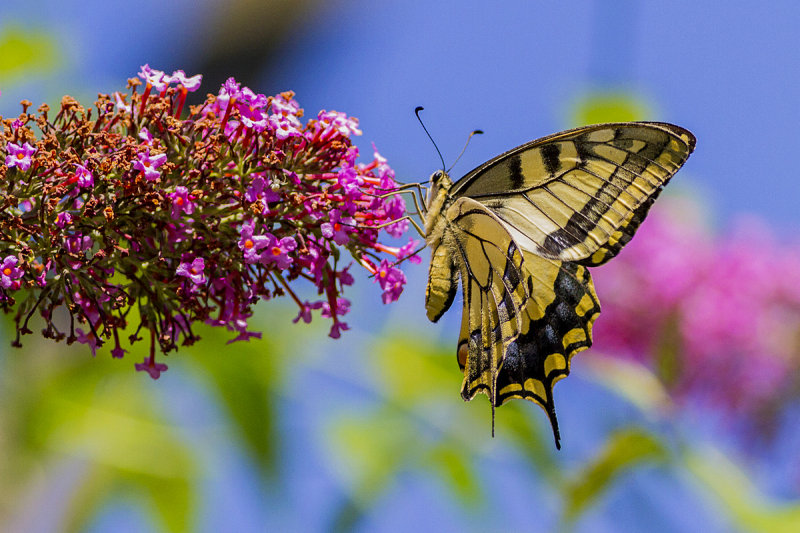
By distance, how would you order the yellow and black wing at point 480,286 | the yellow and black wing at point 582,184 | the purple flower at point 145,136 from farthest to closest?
the yellow and black wing at point 480,286, the yellow and black wing at point 582,184, the purple flower at point 145,136

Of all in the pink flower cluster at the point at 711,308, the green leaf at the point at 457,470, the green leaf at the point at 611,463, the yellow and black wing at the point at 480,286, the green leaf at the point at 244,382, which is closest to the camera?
the yellow and black wing at the point at 480,286

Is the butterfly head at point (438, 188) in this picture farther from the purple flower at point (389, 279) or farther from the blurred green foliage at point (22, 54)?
the blurred green foliage at point (22, 54)

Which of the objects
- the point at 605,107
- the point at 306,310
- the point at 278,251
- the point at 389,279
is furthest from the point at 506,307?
the point at 605,107

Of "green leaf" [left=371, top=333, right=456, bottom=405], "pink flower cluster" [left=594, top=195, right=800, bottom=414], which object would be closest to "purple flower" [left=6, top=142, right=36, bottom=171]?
"green leaf" [left=371, top=333, right=456, bottom=405]

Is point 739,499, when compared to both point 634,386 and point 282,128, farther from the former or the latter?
point 282,128

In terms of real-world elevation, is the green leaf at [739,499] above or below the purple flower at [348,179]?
below

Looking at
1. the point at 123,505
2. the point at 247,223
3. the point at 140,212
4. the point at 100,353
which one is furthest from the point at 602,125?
the point at 123,505

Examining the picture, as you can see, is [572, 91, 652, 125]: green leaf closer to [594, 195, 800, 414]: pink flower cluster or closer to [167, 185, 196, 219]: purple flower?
[594, 195, 800, 414]: pink flower cluster

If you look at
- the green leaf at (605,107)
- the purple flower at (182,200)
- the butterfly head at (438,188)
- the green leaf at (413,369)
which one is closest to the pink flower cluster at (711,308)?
the green leaf at (605,107)
